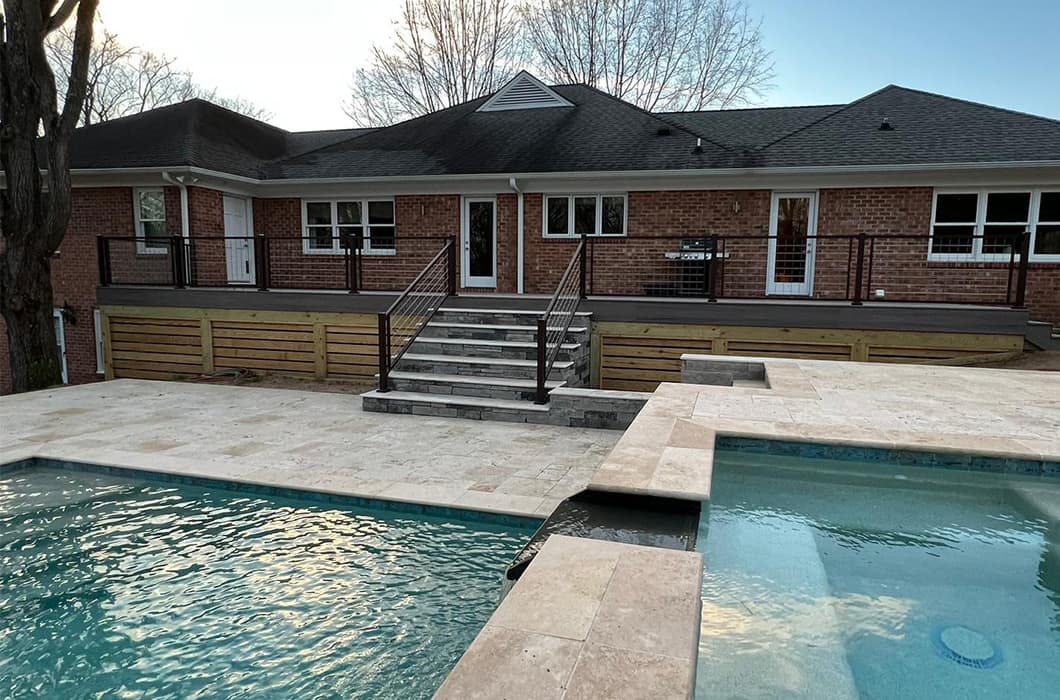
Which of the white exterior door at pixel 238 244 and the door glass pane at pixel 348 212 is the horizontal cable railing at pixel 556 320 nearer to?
the door glass pane at pixel 348 212

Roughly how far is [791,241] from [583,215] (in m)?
3.72

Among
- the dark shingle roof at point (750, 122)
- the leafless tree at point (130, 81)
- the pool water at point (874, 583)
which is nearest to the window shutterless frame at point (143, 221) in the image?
the dark shingle roof at point (750, 122)

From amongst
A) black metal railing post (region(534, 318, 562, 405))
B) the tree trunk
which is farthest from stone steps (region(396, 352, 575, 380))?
the tree trunk

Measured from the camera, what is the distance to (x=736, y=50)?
23.8 meters

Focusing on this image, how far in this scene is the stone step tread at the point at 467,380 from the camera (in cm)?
789

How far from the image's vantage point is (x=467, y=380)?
8.13 m

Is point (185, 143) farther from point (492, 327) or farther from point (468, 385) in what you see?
point (468, 385)

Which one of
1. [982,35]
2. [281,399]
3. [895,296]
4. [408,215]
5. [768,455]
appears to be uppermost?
[982,35]

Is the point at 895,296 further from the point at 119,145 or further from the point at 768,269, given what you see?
the point at 119,145

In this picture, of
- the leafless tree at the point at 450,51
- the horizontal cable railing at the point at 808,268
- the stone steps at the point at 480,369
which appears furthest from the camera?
the leafless tree at the point at 450,51

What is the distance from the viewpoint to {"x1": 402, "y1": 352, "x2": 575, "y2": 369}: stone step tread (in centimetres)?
832

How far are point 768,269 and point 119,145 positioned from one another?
43.1ft

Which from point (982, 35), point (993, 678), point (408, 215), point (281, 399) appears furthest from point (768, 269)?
point (982, 35)

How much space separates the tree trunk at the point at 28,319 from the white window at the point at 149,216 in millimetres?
2283
